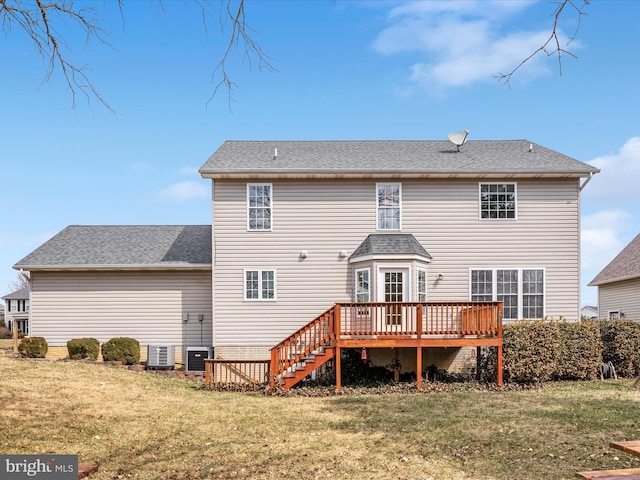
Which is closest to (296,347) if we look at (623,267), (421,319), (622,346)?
(421,319)

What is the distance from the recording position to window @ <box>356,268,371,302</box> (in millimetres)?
17609

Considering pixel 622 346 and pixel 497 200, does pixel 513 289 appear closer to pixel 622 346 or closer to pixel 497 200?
pixel 497 200

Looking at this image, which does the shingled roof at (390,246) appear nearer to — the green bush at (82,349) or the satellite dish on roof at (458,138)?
the satellite dish on roof at (458,138)

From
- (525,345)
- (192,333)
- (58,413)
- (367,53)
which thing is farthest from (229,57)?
(192,333)

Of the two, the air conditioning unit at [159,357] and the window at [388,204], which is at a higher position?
the window at [388,204]

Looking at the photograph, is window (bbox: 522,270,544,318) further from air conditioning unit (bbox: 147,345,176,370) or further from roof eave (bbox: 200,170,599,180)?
air conditioning unit (bbox: 147,345,176,370)

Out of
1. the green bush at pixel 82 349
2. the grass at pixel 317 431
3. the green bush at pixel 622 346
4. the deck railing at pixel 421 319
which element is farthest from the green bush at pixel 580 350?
the green bush at pixel 82 349

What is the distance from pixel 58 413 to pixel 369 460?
6118mm

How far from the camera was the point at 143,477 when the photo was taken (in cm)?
803

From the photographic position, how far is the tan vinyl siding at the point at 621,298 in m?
25.7

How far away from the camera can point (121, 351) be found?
743 inches

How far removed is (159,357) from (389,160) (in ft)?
29.8

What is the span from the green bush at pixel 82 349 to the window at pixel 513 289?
11.4 meters

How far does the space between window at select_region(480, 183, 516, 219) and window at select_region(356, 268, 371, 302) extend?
12.8 ft
